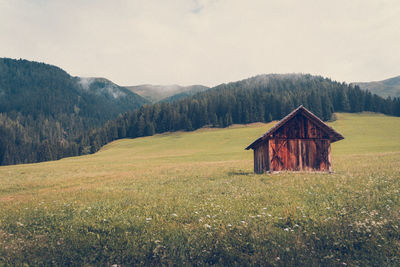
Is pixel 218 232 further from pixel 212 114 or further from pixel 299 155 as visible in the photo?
pixel 212 114

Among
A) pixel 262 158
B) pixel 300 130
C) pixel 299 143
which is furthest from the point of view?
pixel 262 158

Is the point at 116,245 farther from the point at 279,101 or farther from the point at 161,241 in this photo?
the point at 279,101

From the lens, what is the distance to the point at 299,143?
25.8m

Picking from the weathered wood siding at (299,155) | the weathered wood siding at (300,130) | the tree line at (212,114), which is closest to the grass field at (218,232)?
the weathered wood siding at (299,155)

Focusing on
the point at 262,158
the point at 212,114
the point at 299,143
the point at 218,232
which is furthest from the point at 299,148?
the point at 212,114

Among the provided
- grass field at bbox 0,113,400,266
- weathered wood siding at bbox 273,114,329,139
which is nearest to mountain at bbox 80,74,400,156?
weathered wood siding at bbox 273,114,329,139

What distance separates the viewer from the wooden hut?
25516mm

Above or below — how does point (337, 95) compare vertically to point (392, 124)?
above

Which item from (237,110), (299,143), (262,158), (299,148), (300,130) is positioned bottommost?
(262,158)

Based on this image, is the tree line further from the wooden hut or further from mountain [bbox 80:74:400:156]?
the wooden hut

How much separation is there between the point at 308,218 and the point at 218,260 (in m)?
4.01

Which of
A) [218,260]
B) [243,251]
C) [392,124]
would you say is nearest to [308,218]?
[243,251]

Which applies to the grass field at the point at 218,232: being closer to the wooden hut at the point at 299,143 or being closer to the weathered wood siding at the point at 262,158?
the wooden hut at the point at 299,143

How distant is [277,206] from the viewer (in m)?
10.4
